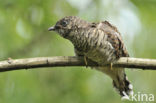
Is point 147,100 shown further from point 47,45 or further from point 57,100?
point 47,45

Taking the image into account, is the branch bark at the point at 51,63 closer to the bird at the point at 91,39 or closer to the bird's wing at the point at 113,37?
the bird at the point at 91,39

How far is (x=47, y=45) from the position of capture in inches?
205

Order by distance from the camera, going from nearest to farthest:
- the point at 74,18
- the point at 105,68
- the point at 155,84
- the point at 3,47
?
1. the point at 74,18
2. the point at 105,68
3. the point at 3,47
4. the point at 155,84

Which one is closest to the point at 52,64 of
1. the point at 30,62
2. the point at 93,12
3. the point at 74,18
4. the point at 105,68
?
the point at 30,62

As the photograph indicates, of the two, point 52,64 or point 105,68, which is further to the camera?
point 105,68

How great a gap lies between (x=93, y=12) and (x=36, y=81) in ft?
5.13

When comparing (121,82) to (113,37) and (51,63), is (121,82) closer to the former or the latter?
(113,37)

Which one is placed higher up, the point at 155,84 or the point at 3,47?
the point at 3,47

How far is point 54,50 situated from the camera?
4.99 meters

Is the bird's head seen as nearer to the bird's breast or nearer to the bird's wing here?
the bird's breast

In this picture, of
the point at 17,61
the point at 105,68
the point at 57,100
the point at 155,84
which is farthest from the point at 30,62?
the point at 155,84

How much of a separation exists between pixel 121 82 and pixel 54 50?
3.96 feet

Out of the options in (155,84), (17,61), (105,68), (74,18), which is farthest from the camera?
(155,84)

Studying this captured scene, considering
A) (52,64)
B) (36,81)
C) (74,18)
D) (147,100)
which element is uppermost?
(74,18)
